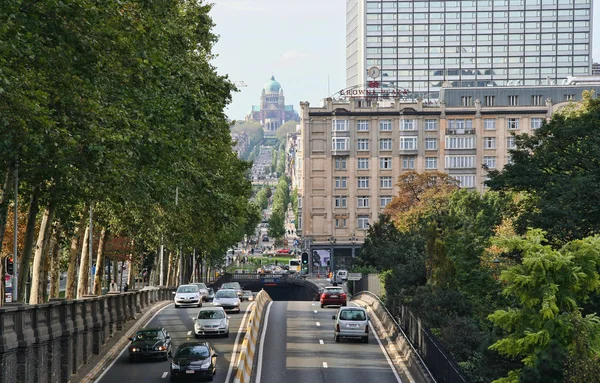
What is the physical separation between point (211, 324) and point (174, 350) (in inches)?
167

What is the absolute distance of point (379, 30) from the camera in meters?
179

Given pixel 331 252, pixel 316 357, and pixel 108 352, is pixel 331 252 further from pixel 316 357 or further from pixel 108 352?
pixel 108 352

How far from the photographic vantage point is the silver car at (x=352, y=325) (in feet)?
174

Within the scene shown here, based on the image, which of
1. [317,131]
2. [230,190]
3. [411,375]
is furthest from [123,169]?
[317,131]

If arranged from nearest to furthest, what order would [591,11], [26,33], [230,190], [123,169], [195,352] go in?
1. [26,33]
2. [123,169]
3. [195,352]
4. [230,190]
5. [591,11]

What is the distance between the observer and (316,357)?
48312 millimetres

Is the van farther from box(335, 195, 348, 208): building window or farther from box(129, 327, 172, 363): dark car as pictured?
box(129, 327, 172, 363): dark car

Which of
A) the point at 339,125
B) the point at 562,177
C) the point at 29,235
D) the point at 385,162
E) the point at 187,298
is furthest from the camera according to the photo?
the point at 385,162

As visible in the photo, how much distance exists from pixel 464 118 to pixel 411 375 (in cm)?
10880

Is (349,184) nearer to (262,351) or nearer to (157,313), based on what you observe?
(157,313)

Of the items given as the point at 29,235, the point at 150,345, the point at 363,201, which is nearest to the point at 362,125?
the point at 363,201

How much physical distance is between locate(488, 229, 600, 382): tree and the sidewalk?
16.0 metres

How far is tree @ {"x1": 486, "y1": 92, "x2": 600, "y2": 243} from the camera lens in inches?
1811

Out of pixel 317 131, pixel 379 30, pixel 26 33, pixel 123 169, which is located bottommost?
pixel 123 169
